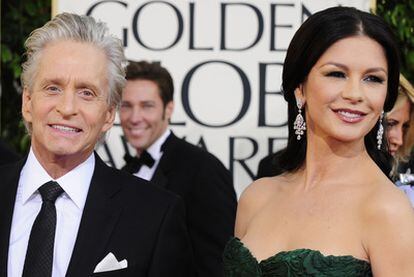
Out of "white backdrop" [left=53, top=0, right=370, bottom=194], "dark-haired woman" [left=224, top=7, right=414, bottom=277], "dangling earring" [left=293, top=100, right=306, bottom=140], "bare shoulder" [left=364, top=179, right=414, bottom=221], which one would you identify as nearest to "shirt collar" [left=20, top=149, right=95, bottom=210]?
"dark-haired woman" [left=224, top=7, right=414, bottom=277]

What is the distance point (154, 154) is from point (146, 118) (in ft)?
0.84

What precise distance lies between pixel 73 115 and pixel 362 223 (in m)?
1.09

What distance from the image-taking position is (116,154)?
6.37m

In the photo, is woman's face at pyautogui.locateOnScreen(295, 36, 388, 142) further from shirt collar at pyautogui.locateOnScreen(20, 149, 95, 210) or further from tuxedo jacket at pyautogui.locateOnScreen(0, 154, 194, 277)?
shirt collar at pyautogui.locateOnScreen(20, 149, 95, 210)

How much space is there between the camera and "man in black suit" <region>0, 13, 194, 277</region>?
350 cm

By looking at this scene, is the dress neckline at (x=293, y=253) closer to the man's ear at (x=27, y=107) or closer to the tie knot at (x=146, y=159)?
Answer: the man's ear at (x=27, y=107)

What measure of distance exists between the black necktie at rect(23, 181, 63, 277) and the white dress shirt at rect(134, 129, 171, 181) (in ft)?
8.52

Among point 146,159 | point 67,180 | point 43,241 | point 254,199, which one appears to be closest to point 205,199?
point 146,159

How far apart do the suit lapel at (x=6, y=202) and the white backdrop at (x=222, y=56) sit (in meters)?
2.54

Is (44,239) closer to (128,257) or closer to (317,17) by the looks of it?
(128,257)

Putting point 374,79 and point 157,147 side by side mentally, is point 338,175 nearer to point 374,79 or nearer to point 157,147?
point 374,79

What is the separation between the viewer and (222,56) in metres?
6.19

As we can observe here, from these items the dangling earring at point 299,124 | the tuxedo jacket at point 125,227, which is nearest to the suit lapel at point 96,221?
the tuxedo jacket at point 125,227

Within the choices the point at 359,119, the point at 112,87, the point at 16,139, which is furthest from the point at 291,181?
the point at 16,139
